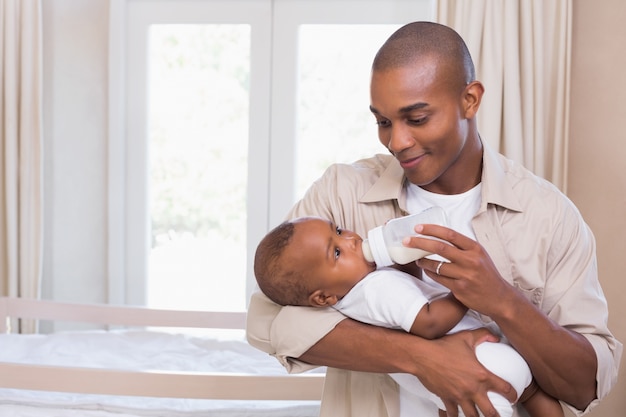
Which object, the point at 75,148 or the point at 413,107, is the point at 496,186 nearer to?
the point at 413,107

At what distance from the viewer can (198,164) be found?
12.8 ft

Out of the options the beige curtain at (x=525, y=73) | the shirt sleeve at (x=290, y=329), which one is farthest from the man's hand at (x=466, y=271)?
the beige curtain at (x=525, y=73)

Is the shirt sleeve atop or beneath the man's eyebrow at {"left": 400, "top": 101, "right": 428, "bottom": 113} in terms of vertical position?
beneath

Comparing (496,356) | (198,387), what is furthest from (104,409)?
(496,356)

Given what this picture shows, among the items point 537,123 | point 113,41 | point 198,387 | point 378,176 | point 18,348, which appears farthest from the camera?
point 113,41

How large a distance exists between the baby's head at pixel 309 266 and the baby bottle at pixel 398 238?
0.18 ft

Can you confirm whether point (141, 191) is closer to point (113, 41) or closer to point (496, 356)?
point (113, 41)

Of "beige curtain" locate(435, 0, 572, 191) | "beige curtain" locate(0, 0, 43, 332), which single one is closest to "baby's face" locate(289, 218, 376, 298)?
"beige curtain" locate(435, 0, 572, 191)

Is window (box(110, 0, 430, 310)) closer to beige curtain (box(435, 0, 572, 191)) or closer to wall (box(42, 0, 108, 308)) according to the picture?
wall (box(42, 0, 108, 308))

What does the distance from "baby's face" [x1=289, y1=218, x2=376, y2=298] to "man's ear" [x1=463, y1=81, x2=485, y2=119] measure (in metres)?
0.35

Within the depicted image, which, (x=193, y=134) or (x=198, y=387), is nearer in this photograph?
(x=198, y=387)

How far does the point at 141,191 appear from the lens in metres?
3.87

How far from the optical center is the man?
4.17 ft

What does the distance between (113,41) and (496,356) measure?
9.79 feet
